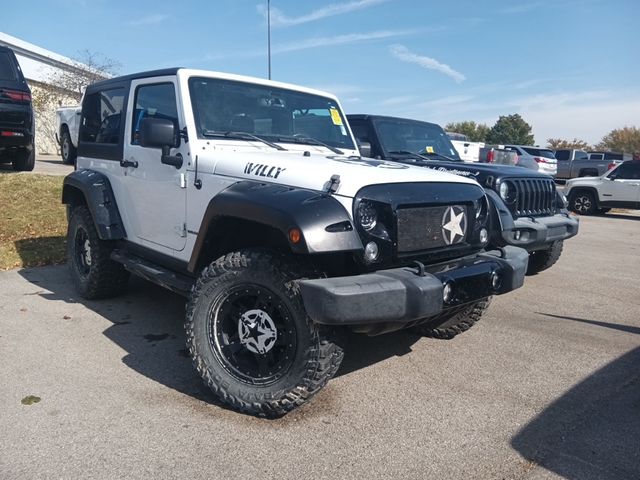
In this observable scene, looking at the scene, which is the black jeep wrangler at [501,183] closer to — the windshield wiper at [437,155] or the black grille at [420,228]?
the windshield wiper at [437,155]

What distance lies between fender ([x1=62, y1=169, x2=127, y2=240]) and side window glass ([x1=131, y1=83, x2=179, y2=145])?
628 millimetres

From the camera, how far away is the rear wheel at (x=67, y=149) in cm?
1540

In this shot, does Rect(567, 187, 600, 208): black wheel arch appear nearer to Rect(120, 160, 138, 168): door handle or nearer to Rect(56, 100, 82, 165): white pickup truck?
Rect(56, 100, 82, 165): white pickup truck

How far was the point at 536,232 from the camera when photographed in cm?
605

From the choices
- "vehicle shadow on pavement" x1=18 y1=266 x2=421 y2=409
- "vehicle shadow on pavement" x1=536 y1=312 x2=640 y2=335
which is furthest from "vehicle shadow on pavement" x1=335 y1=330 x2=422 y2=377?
"vehicle shadow on pavement" x1=536 y1=312 x2=640 y2=335

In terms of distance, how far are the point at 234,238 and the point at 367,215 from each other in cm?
103

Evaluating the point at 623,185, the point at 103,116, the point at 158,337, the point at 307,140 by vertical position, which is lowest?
the point at 158,337

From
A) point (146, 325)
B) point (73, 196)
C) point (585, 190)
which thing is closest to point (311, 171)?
point (146, 325)

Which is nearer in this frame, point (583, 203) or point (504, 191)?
point (504, 191)

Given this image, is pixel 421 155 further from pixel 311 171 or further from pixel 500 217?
pixel 311 171

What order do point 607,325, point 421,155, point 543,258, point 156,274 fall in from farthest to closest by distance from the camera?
point 421,155 → point 543,258 → point 607,325 → point 156,274

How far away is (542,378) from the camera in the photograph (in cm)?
388

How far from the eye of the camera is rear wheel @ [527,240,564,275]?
7090mm

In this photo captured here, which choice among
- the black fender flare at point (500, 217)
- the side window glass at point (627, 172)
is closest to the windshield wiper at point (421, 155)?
the black fender flare at point (500, 217)
